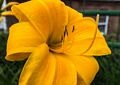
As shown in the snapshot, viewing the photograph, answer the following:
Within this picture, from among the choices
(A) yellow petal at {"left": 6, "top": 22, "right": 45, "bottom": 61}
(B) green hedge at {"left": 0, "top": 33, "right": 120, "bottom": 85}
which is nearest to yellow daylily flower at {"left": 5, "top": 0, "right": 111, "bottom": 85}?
(A) yellow petal at {"left": 6, "top": 22, "right": 45, "bottom": 61}

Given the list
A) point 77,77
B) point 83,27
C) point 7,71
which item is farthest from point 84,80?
point 7,71

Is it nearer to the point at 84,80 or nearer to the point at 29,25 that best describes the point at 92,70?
the point at 84,80

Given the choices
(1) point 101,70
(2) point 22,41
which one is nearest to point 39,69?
(2) point 22,41

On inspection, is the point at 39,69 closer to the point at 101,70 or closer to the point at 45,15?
the point at 45,15

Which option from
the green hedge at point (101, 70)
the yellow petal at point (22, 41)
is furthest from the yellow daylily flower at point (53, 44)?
the green hedge at point (101, 70)

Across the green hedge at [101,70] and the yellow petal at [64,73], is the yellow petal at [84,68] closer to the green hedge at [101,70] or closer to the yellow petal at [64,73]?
the yellow petal at [64,73]

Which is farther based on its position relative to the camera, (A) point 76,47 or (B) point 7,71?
(B) point 7,71

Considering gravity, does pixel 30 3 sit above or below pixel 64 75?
above

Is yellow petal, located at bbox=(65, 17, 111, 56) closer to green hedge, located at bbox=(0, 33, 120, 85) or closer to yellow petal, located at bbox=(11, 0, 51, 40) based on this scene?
yellow petal, located at bbox=(11, 0, 51, 40)
